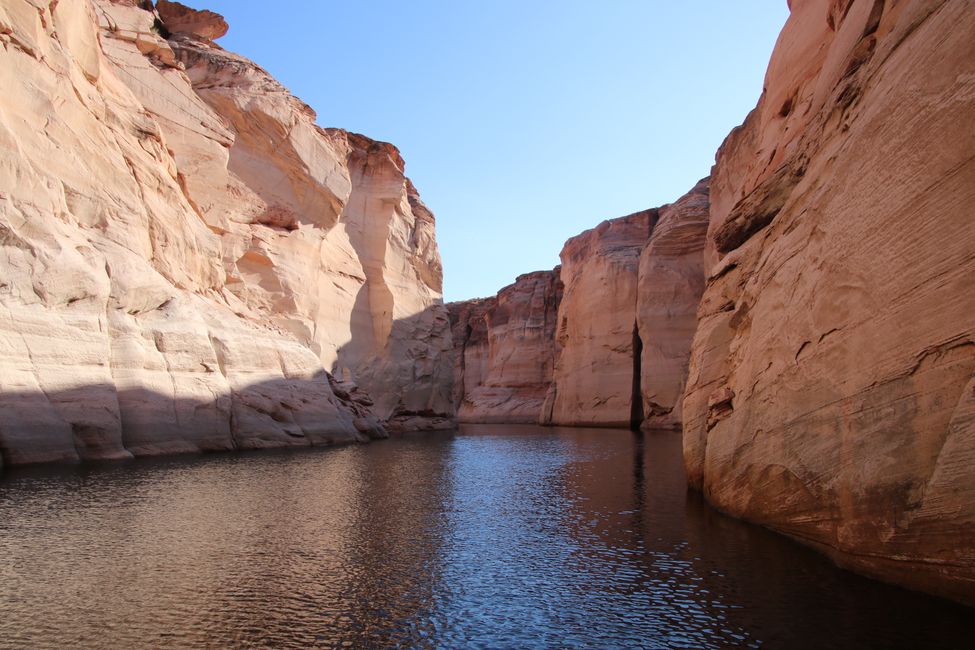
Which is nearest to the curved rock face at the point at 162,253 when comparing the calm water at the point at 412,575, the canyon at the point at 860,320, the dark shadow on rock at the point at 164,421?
the dark shadow on rock at the point at 164,421

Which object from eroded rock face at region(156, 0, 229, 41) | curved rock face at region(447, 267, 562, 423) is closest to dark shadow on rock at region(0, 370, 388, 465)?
eroded rock face at region(156, 0, 229, 41)

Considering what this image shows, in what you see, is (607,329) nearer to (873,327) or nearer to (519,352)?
(519,352)

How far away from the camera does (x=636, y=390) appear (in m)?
39.8

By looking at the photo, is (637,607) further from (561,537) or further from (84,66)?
(84,66)

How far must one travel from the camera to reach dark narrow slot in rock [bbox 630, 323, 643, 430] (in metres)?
38.5

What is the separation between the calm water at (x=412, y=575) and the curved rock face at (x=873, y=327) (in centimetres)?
54

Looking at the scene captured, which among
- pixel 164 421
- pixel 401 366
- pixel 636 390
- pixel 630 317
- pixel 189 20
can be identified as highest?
pixel 189 20

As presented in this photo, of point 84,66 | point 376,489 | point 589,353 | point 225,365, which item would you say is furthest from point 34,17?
point 589,353

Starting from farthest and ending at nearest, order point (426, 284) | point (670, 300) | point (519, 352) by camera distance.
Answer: point (519, 352) < point (426, 284) < point (670, 300)

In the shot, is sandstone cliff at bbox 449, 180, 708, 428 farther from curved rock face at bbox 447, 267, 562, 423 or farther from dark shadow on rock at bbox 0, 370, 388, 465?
dark shadow on rock at bbox 0, 370, 388, 465

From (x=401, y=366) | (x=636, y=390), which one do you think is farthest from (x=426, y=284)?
(x=636, y=390)

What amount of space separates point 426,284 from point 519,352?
1759 cm

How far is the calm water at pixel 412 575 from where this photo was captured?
4.50 metres

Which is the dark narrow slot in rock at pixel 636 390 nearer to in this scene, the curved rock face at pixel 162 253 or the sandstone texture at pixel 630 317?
the sandstone texture at pixel 630 317
